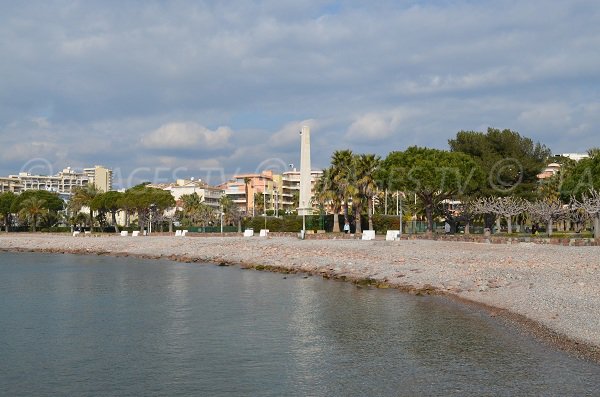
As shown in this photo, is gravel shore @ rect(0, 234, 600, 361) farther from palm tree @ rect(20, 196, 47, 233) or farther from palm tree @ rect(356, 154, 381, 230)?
palm tree @ rect(20, 196, 47, 233)

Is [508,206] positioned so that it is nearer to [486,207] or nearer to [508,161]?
[486,207]

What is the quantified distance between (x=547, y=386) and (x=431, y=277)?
64.4 feet

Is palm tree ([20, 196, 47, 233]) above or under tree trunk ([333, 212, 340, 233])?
above

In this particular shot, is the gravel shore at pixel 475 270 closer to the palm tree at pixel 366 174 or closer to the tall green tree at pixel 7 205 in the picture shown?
the palm tree at pixel 366 174

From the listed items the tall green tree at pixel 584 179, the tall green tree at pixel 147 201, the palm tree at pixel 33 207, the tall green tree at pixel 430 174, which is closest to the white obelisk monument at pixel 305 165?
the tall green tree at pixel 430 174

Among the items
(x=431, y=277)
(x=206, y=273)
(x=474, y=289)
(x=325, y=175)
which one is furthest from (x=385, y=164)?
(x=474, y=289)

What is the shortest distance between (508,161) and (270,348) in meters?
61.7

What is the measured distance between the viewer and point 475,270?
117 ft

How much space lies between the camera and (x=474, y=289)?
99.3ft

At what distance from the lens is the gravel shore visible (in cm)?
2238

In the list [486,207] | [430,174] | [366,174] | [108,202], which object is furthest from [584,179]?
[108,202]

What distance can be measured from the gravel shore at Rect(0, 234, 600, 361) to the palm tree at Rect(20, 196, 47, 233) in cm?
6724

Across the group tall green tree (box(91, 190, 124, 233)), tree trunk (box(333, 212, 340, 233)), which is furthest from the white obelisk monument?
tall green tree (box(91, 190, 124, 233))

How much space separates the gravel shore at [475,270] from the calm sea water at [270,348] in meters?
1.34
